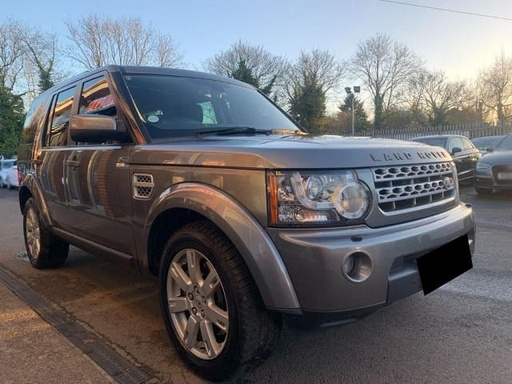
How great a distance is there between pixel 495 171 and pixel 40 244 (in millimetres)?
8341

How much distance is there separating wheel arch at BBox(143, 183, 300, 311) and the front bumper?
5 cm

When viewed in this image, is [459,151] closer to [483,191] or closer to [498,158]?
[483,191]

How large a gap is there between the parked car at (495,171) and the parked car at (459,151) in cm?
138

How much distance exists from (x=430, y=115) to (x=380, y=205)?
54297mm

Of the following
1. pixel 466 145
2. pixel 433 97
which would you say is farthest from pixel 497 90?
pixel 466 145

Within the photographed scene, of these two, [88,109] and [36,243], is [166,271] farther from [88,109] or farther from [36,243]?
[36,243]

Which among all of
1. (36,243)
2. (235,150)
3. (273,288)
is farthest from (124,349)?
(36,243)

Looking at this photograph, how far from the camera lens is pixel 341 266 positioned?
6.27ft

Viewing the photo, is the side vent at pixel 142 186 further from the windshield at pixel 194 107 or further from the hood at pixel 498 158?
the hood at pixel 498 158

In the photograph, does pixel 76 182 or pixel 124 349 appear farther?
pixel 76 182

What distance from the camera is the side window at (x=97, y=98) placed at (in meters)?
3.22

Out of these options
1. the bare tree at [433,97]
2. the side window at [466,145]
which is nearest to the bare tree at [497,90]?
the bare tree at [433,97]

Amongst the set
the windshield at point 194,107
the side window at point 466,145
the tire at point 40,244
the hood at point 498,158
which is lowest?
the tire at point 40,244

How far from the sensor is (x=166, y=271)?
8.43ft
